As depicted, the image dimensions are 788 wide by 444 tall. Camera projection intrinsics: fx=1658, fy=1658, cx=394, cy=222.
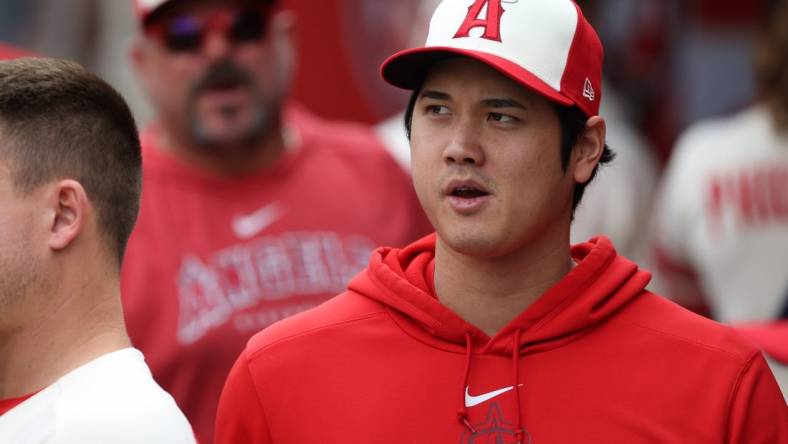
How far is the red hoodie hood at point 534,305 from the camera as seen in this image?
3.50m

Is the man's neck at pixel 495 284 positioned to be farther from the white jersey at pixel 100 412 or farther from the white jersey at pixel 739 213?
the white jersey at pixel 739 213

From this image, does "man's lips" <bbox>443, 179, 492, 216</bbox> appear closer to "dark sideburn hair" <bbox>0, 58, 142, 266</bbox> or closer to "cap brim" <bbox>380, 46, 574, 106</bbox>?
"cap brim" <bbox>380, 46, 574, 106</bbox>

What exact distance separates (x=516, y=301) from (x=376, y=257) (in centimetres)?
36

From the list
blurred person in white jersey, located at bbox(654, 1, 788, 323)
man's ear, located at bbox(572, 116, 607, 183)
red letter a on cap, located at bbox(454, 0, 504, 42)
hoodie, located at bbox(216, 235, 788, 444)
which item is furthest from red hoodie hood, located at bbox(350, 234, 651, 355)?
blurred person in white jersey, located at bbox(654, 1, 788, 323)

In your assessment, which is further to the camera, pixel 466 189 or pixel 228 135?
pixel 228 135

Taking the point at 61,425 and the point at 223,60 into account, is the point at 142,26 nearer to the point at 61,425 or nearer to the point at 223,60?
the point at 223,60

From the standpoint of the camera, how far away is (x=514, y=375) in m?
3.44

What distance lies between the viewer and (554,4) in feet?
11.8

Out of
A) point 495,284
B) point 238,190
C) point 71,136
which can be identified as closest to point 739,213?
point 238,190

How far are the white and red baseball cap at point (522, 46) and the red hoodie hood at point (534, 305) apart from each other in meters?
0.35

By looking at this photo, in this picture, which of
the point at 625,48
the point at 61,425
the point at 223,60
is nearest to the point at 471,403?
the point at 61,425

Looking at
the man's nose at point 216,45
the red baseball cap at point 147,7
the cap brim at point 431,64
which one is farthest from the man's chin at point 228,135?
the cap brim at point 431,64

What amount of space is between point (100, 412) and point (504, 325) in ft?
3.05

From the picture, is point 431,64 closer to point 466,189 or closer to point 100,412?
point 466,189
